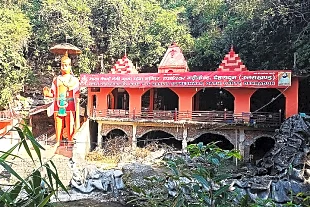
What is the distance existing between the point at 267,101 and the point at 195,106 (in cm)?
383

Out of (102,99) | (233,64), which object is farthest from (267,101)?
(102,99)

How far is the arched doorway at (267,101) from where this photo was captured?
57.0ft

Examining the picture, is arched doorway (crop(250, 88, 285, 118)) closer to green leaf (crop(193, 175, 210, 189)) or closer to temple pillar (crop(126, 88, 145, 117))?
temple pillar (crop(126, 88, 145, 117))

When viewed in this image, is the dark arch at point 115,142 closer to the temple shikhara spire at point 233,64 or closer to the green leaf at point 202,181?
the temple shikhara spire at point 233,64

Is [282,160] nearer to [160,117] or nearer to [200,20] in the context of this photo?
[160,117]

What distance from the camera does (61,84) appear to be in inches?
593

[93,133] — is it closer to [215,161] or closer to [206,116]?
[206,116]

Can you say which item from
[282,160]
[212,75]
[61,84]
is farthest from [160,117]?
[282,160]

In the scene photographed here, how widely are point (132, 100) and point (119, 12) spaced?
7608 mm

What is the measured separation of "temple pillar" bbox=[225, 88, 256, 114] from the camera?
14570mm

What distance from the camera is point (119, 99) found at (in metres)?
21.4

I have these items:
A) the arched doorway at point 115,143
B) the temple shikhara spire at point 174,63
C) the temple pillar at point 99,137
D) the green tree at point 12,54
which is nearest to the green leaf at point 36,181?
the arched doorway at point 115,143

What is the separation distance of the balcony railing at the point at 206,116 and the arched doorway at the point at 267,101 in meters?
2.69

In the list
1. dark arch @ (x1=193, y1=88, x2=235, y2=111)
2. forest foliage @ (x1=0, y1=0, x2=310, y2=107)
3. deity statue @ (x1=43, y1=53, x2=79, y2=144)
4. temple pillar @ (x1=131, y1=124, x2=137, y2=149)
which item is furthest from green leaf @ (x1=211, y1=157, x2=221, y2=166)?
dark arch @ (x1=193, y1=88, x2=235, y2=111)
